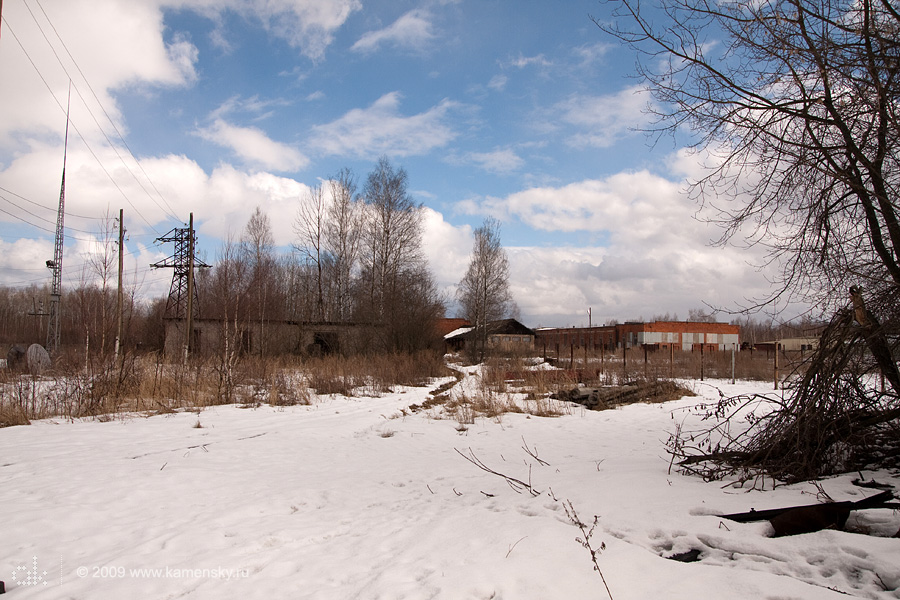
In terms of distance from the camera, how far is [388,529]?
4.08 m

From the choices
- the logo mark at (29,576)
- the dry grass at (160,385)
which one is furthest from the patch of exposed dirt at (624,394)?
the logo mark at (29,576)

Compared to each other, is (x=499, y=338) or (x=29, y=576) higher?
(x=499, y=338)

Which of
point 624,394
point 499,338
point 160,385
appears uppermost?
point 499,338

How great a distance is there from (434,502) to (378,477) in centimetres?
142

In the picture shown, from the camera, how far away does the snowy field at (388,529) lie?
269 centimetres

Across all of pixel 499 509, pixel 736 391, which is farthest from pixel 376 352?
pixel 499 509

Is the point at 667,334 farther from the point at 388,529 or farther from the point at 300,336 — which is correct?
the point at 388,529

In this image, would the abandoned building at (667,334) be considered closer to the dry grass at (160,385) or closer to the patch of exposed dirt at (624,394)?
the patch of exposed dirt at (624,394)

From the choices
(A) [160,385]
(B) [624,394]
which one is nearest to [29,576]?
(A) [160,385]

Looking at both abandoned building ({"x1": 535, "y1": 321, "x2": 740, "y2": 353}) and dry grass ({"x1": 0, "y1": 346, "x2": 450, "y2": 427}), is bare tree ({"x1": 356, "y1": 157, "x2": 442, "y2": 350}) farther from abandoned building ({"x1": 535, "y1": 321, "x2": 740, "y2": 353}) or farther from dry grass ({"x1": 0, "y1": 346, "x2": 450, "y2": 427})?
abandoned building ({"x1": 535, "y1": 321, "x2": 740, "y2": 353})

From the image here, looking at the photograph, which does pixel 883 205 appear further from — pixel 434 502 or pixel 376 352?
pixel 376 352

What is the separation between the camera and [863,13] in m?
3.84

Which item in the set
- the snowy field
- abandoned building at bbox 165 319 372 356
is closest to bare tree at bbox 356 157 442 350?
abandoned building at bbox 165 319 372 356

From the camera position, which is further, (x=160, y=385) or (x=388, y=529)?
(x=160, y=385)
